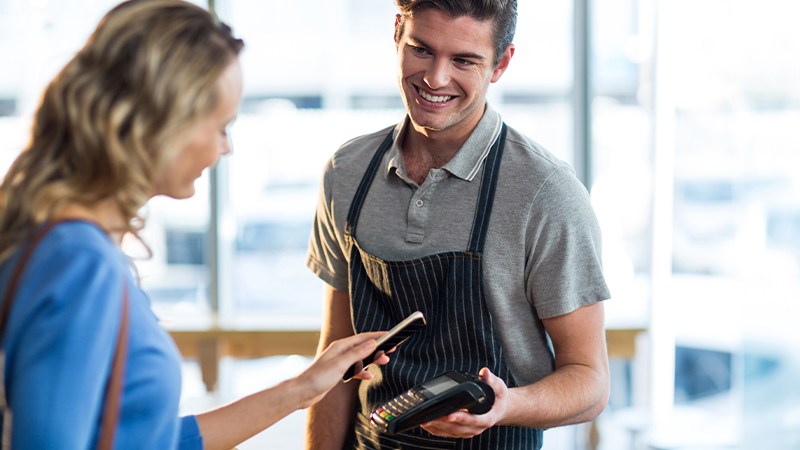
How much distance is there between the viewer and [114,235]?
44.5 inches

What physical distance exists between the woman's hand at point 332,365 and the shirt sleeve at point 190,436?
173mm

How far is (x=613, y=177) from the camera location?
12.8ft

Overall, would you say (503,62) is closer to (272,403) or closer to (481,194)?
(481,194)

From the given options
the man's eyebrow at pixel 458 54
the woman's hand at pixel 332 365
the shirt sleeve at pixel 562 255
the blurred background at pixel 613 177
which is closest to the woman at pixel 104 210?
the woman's hand at pixel 332 365

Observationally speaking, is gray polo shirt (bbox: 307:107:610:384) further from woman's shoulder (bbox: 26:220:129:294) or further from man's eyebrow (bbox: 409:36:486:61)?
woman's shoulder (bbox: 26:220:129:294)

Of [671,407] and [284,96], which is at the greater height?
[284,96]

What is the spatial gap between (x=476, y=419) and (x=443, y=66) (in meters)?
0.65

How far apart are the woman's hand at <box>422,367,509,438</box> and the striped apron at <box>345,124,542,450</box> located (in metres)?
0.17

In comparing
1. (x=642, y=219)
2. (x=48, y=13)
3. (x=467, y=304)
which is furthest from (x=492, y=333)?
(x=48, y=13)

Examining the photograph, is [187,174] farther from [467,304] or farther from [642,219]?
[642,219]

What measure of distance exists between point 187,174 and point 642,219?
9.95ft

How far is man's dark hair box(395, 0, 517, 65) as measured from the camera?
163 centimetres

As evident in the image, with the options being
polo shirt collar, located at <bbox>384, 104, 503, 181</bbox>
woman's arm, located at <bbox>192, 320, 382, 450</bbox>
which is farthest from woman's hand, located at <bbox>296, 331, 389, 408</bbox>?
polo shirt collar, located at <bbox>384, 104, 503, 181</bbox>

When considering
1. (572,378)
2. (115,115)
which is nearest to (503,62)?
(572,378)
